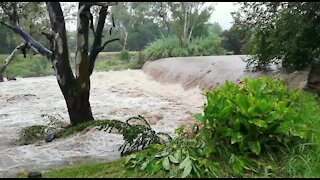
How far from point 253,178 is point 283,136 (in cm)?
69

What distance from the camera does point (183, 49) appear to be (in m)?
20.4

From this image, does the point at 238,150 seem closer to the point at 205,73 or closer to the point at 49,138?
the point at 49,138

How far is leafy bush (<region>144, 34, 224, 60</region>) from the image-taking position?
20344 millimetres

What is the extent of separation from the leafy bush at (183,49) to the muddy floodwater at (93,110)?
10.5 feet

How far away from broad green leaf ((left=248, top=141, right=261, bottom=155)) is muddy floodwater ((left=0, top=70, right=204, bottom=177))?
2.19 metres

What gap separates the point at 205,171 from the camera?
9.37ft

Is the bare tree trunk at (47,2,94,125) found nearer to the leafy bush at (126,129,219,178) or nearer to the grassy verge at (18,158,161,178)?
the grassy verge at (18,158,161,178)

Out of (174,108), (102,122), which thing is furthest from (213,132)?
(174,108)

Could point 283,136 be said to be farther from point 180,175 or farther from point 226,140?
point 180,175

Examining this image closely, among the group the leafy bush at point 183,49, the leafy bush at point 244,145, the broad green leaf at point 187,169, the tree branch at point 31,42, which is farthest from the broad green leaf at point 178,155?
the leafy bush at point 183,49

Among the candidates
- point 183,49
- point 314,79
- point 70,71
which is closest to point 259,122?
point 70,71

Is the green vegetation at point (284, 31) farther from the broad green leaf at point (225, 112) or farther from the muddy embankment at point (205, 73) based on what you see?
the broad green leaf at point (225, 112)

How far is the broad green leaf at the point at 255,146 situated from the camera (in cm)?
316

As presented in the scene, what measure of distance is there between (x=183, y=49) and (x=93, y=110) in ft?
37.9
